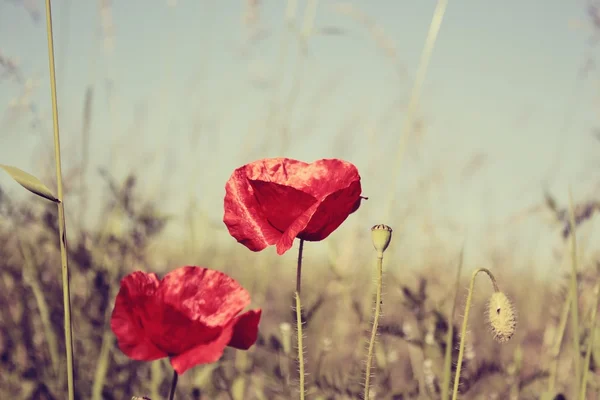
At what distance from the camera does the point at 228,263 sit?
2656 mm

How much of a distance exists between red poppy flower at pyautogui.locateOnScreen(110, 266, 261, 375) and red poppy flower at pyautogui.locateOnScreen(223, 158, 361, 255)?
0.07 m

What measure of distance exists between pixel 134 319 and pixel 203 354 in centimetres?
11

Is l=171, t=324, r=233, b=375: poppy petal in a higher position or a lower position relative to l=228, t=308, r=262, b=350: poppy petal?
lower

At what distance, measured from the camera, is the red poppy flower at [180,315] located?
0.65 metres

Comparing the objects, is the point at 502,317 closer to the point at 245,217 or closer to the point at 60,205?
the point at 245,217

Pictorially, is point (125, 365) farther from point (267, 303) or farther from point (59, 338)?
point (267, 303)

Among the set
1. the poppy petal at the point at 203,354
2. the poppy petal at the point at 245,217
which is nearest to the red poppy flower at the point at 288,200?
the poppy petal at the point at 245,217

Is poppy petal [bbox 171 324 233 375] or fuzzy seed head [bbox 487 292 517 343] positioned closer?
poppy petal [bbox 171 324 233 375]

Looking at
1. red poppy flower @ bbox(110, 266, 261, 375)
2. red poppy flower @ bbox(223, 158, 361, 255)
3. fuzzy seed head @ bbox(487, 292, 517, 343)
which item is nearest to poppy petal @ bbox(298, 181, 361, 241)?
red poppy flower @ bbox(223, 158, 361, 255)

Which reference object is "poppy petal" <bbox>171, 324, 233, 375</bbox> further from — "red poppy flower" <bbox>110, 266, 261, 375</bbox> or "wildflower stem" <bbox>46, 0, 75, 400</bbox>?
"wildflower stem" <bbox>46, 0, 75, 400</bbox>

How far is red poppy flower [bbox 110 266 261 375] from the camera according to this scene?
2.12ft

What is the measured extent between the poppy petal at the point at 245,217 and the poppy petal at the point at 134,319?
127mm

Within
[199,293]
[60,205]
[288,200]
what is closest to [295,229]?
[288,200]

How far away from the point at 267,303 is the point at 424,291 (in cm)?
206
